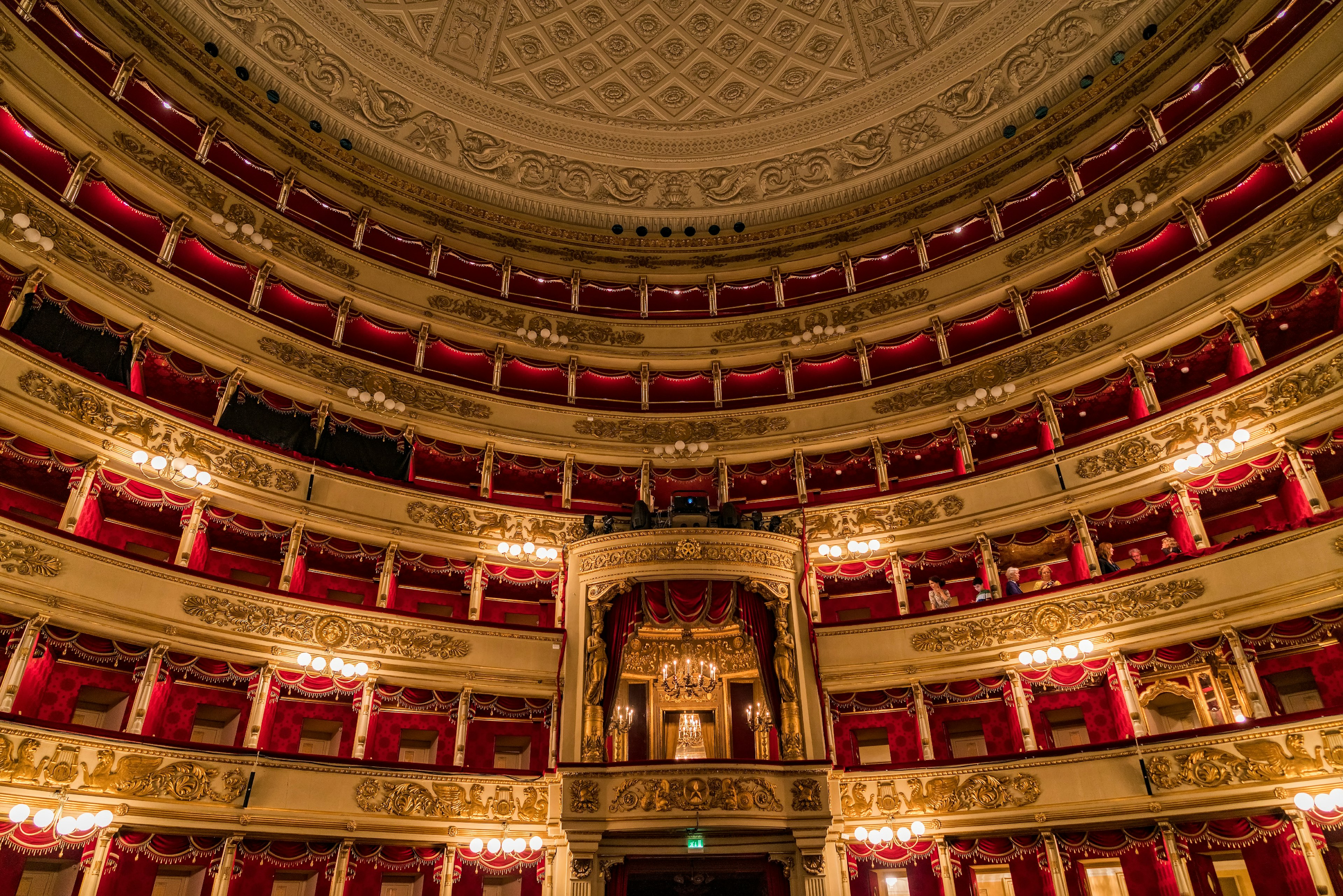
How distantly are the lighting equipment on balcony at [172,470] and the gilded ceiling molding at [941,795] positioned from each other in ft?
45.7

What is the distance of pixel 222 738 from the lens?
1555cm

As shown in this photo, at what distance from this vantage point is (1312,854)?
12.3m

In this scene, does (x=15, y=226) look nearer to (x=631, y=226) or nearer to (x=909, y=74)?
(x=631, y=226)

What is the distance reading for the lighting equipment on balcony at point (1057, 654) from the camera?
15461mm

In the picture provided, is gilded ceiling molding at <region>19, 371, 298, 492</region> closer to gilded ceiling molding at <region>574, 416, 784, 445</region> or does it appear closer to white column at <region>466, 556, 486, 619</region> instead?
white column at <region>466, 556, 486, 619</region>

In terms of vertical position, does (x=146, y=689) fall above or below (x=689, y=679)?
below

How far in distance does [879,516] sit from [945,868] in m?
7.49

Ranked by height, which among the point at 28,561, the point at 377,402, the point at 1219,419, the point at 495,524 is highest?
the point at 377,402

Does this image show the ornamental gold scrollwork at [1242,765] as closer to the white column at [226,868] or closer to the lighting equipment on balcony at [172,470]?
the white column at [226,868]

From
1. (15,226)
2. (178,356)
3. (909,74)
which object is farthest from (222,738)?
(909,74)

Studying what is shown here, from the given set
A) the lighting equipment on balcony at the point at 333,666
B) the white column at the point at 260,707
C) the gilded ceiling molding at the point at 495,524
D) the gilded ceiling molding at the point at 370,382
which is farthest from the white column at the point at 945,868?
the gilded ceiling molding at the point at 370,382

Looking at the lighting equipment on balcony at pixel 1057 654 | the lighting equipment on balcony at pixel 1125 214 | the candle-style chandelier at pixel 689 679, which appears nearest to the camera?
the lighting equipment on balcony at pixel 1057 654

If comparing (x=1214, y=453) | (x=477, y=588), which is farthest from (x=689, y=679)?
(x=1214, y=453)

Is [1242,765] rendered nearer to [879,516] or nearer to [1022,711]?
[1022,711]
